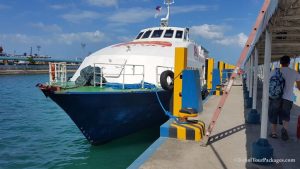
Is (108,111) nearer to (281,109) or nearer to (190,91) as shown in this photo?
(190,91)

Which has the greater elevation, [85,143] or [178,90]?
[178,90]

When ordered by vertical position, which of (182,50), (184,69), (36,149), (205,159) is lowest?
→ (36,149)

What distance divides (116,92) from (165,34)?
268 inches

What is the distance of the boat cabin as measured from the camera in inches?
580

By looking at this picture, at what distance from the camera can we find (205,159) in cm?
565

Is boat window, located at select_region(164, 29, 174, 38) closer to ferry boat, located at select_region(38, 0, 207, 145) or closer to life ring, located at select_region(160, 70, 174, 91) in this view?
ferry boat, located at select_region(38, 0, 207, 145)

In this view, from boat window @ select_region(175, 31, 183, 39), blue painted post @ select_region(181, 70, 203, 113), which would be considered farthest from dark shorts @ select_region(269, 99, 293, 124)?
boat window @ select_region(175, 31, 183, 39)

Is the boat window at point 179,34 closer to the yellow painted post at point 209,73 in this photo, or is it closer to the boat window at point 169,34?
the boat window at point 169,34

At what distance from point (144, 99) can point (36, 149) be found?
4.18 m

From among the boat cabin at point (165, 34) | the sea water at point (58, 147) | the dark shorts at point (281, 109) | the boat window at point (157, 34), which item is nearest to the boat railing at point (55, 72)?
the sea water at point (58, 147)

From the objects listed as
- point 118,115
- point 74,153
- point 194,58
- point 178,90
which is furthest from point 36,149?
point 194,58

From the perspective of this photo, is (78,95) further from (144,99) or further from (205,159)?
(205,159)

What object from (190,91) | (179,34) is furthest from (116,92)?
(179,34)

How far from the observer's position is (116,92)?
8805mm
